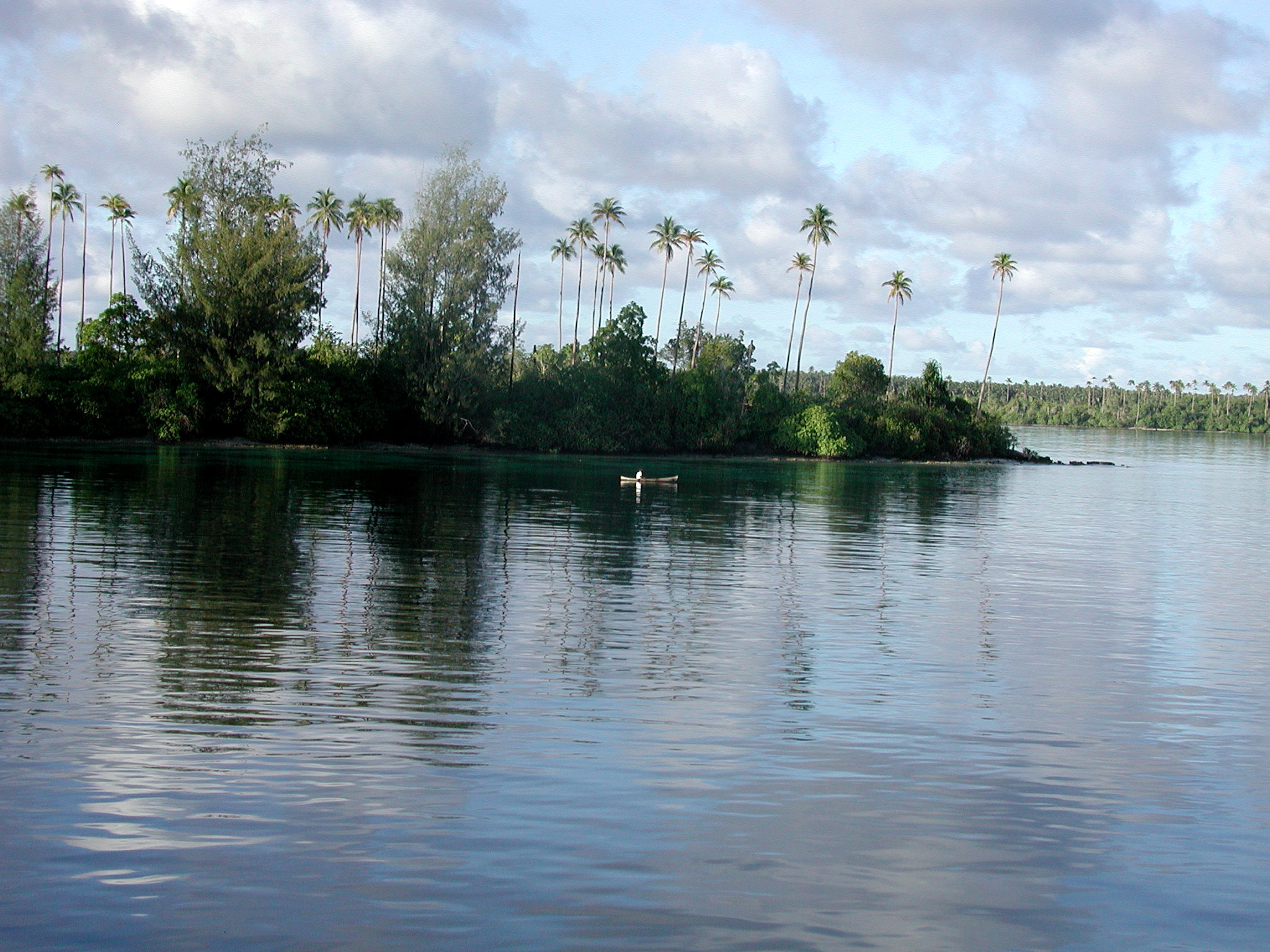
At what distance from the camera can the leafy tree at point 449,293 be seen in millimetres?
94750

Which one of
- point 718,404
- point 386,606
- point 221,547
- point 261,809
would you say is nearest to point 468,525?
point 221,547

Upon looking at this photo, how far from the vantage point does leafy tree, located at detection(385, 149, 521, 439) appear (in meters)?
94.8

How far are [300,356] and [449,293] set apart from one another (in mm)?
13270

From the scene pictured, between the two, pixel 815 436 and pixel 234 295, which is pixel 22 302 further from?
pixel 815 436

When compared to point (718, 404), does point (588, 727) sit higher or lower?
lower

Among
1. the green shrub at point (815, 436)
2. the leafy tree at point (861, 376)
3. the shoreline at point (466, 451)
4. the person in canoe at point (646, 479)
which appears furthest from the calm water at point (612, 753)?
the leafy tree at point (861, 376)

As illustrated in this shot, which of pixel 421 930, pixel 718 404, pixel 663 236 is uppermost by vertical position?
pixel 663 236

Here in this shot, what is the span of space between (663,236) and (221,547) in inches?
4584

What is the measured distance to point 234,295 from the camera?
88375 millimetres

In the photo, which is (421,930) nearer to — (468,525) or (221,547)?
(221,547)

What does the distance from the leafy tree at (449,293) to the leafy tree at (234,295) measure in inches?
310

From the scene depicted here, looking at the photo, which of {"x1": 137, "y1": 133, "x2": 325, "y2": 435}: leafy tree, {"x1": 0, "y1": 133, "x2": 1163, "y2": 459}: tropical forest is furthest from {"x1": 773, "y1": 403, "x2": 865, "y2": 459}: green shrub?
{"x1": 137, "y1": 133, "x2": 325, "y2": 435}: leafy tree

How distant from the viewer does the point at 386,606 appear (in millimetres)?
19641

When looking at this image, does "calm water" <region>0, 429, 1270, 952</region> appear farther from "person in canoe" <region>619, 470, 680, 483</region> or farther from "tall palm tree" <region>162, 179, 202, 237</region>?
"tall palm tree" <region>162, 179, 202, 237</region>
